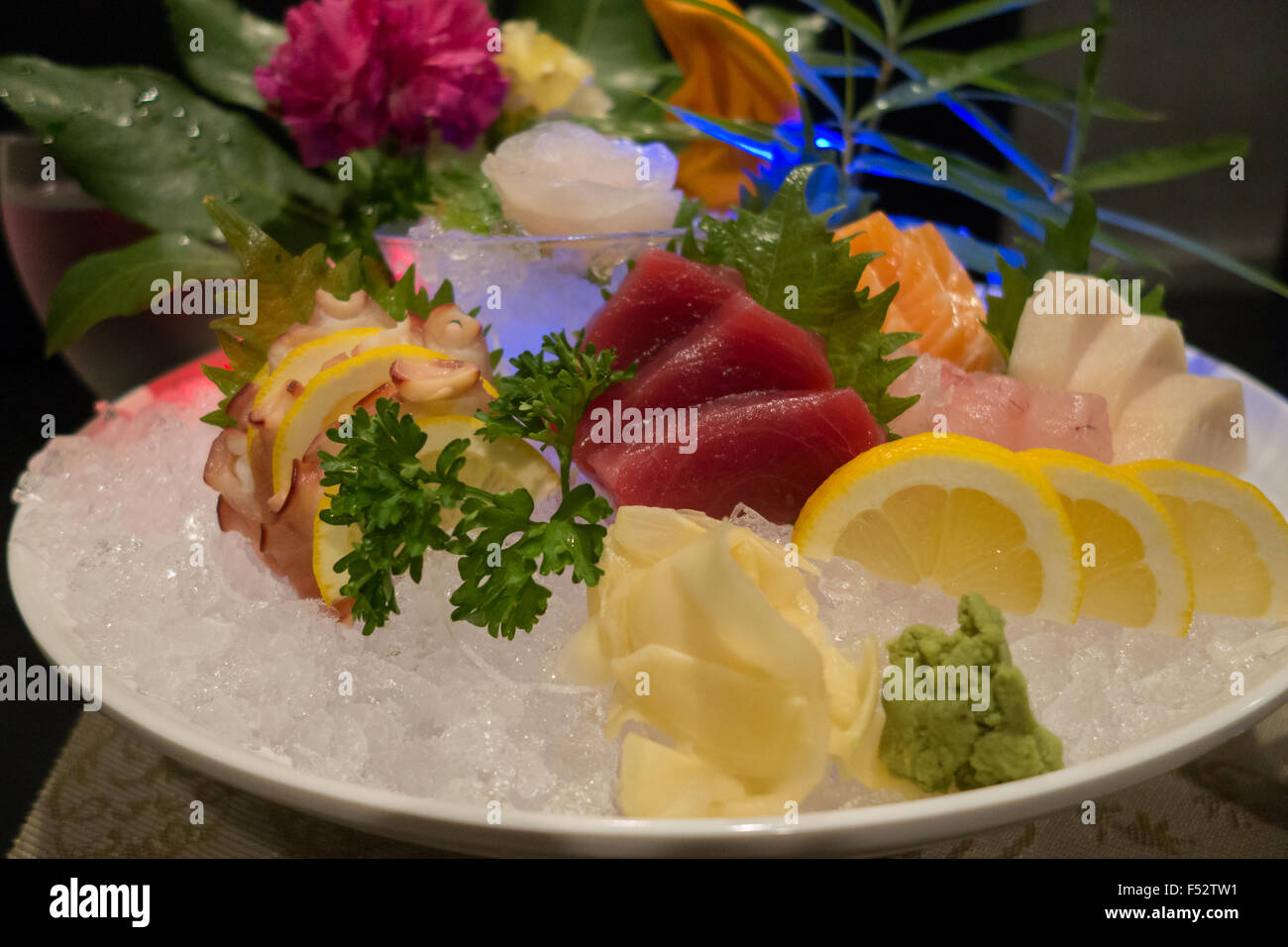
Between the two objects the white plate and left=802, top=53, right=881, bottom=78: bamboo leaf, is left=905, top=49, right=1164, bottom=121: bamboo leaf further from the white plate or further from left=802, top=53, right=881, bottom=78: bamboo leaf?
the white plate

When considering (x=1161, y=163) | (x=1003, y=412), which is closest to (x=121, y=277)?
(x=1003, y=412)

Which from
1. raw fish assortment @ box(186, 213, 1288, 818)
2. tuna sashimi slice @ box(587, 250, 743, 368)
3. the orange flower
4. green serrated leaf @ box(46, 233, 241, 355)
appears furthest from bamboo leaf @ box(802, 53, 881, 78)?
green serrated leaf @ box(46, 233, 241, 355)

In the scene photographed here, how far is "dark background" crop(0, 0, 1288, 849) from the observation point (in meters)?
3.41

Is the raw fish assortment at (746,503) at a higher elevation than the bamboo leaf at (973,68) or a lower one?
lower

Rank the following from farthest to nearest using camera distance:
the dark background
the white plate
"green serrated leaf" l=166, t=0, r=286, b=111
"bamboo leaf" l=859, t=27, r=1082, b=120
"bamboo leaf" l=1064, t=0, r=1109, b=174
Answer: the dark background
"green serrated leaf" l=166, t=0, r=286, b=111
"bamboo leaf" l=859, t=27, r=1082, b=120
"bamboo leaf" l=1064, t=0, r=1109, b=174
the white plate

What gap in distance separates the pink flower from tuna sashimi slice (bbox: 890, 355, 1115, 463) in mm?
1261

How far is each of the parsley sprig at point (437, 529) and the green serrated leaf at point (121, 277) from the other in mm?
1128

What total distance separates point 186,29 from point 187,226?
60 cm

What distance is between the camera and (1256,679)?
3.68ft

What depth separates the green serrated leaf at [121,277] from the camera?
203 cm

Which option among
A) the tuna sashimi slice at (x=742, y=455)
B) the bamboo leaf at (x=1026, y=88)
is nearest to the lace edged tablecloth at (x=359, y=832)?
the tuna sashimi slice at (x=742, y=455)

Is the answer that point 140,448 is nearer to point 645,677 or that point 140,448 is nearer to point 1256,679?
point 645,677

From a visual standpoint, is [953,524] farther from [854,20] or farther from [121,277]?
[121,277]

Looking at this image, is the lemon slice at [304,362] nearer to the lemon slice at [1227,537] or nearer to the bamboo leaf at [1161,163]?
the lemon slice at [1227,537]
